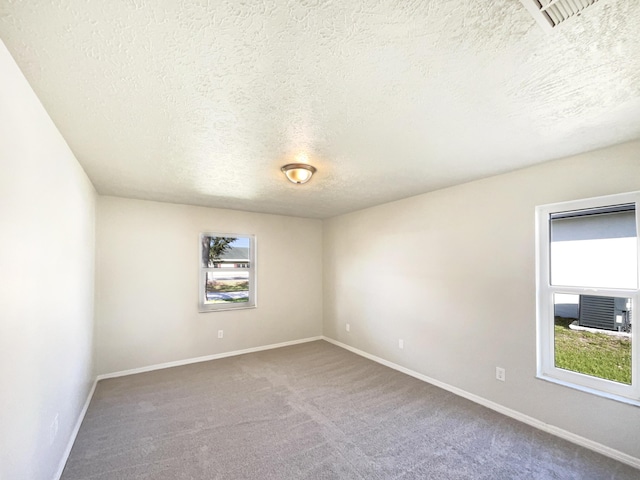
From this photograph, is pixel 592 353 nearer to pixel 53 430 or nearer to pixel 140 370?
pixel 53 430

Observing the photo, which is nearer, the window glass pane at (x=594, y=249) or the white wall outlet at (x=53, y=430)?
the white wall outlet at (x=53, y=430)

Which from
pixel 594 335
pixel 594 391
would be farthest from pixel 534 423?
pixel 594 335

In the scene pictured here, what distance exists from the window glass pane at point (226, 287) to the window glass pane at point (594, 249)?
410cm

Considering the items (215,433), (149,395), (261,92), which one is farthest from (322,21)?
(149,395)

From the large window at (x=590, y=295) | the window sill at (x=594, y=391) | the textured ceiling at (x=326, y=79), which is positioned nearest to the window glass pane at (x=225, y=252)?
the textured ceiling at (x=326, y=79)

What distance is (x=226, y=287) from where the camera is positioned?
4.75m

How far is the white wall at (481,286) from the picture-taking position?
2.35m

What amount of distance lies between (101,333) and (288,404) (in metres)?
2.61

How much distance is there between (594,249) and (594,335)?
0.72 meters

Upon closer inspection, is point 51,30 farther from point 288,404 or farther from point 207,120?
point 288,404

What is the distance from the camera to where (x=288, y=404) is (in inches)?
120

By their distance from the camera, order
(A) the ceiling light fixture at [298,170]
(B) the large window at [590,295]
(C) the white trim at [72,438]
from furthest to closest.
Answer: (A) the ceiling light fixture at [298,170] → (B) the large window at [590,295] → (C) the white trim at [72,438]

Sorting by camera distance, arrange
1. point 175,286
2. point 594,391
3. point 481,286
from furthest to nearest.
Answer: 1. point 175,286
2. point 481,286
3. point 594,391

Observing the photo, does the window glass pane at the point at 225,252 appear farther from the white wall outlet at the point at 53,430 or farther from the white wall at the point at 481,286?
the white wall outlet at the point at 53,430
